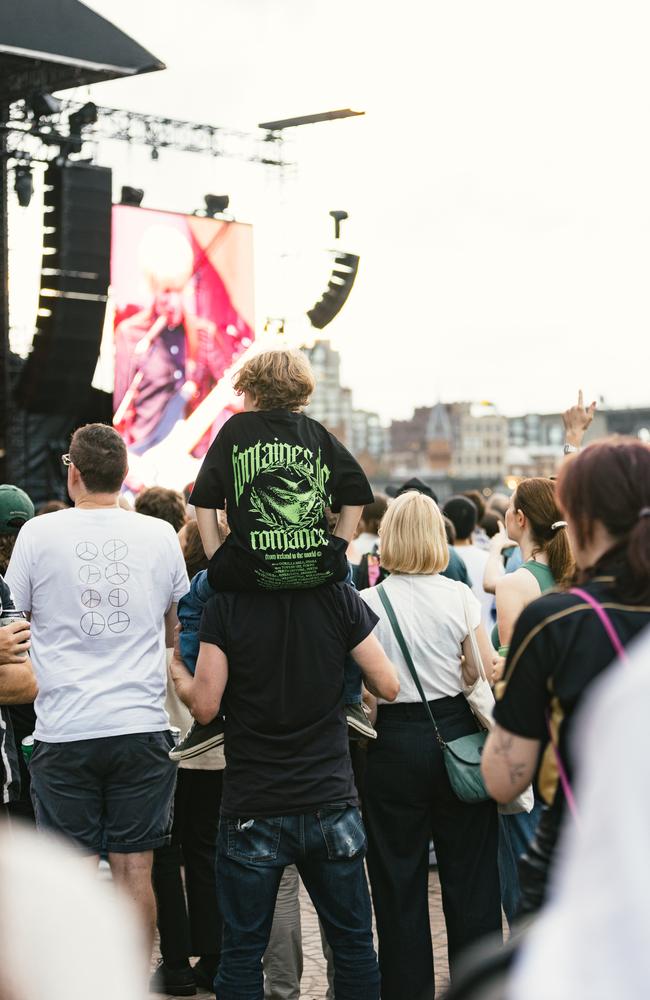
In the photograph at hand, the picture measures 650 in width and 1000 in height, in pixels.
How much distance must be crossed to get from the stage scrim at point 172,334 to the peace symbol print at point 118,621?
14.6 metres

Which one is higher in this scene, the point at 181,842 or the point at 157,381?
the point at 157,381

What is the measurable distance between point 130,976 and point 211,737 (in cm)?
268

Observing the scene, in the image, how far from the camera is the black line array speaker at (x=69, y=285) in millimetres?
17484

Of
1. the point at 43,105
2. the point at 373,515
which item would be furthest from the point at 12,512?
the point at 43,105

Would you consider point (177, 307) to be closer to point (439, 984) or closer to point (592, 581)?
point (439, 984)

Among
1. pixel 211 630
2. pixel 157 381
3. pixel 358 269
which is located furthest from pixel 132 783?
pixel 358 269

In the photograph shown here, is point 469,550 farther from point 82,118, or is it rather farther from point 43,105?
point 82,118

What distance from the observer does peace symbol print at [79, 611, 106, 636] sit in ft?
12.9

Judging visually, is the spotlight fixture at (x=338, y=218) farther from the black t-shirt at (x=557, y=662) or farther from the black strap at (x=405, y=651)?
the black t-shirt at (x=557, y=662)

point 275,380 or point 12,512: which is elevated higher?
point 275,380

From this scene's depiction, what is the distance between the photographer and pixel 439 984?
15.2 feet

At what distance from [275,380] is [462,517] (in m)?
3.66

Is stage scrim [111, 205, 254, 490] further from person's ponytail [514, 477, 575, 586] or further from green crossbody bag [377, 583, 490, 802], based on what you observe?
green crossbody bag [377, 583, 490, 802]

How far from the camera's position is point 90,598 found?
12.9ft
